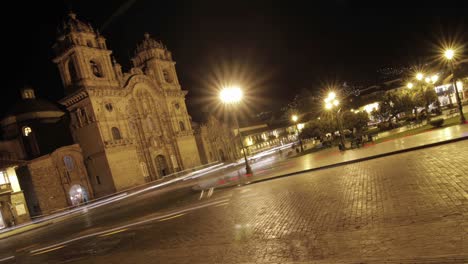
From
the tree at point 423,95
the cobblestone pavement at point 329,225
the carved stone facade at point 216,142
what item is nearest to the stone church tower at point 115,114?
the carved stone facade at point 216,142

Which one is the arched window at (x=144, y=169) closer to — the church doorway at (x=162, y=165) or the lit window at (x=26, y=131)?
the church doorway at (x=162, y=165)

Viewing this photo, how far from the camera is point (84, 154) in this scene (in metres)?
39.9

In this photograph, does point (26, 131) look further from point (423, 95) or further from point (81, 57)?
point (423, 95)

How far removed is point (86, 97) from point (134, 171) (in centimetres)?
1151

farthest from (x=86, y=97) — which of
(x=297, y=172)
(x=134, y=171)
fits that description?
(x=297, y=172)

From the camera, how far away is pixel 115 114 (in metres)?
41.3

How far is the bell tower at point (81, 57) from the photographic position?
38.7 metres

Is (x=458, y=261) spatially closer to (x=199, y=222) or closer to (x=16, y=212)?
(x=199, y=222)

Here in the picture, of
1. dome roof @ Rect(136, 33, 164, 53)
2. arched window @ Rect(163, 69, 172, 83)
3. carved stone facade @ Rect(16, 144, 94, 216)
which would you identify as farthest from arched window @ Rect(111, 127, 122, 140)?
dome roof @ Rect(136, 33, 164, 53)

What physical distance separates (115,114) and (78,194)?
11507 millimetres

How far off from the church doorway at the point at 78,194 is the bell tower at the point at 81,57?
1283 cm

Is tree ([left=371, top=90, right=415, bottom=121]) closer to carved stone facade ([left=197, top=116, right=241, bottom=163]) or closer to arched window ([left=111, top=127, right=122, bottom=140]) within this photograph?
carved stone facade ([left=197, top=116, right=241, bottom=163])

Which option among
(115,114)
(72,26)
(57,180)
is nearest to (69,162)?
(57,180)

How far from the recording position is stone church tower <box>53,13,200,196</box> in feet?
127
